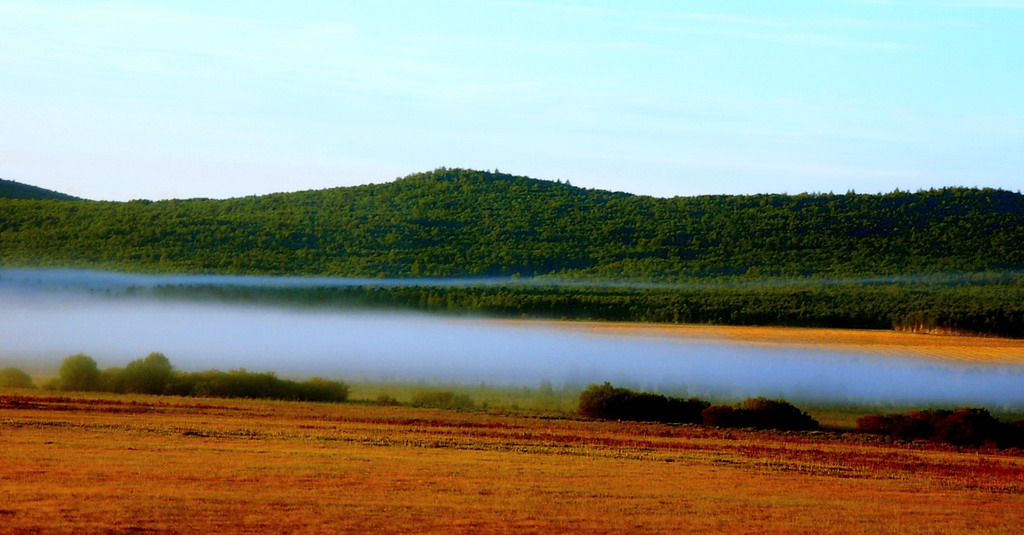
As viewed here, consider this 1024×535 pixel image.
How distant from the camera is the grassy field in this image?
17.2m

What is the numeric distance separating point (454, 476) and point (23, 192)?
93127mm

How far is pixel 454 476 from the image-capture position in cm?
2148

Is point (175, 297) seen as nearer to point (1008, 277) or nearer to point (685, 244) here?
point (685, 244)

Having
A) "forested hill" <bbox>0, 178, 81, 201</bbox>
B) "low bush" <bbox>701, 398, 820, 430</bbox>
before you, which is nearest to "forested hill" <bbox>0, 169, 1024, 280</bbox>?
"forested hill" <bbox>0, 178, 81, 201</bbox>

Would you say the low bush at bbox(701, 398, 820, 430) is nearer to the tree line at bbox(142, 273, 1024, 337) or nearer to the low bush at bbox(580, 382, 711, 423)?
the low bush at bbox(580, 382, 711, 423)

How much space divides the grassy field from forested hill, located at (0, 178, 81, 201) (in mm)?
75180

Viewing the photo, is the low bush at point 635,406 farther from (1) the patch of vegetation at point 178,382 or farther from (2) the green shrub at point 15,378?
(2) the green shrub at point 15,378

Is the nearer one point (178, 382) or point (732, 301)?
point (178, 382)

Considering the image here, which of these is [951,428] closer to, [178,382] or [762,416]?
[762,416]

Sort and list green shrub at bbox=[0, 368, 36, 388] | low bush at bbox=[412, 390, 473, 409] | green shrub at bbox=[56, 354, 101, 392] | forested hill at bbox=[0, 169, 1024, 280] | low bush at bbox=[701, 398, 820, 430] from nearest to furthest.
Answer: low bush at bbox=[701, 398, 820, 430] → low bush at bbox=[412, 390, 473, 409] → green shrub at bbox=[56, 354, 101, 392] → green shrub at bbox=[0, 368, 36, 388] → forested hill at bbox=[0, 169, 1024, 280]

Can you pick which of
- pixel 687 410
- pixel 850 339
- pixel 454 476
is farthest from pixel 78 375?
pixel 850 339

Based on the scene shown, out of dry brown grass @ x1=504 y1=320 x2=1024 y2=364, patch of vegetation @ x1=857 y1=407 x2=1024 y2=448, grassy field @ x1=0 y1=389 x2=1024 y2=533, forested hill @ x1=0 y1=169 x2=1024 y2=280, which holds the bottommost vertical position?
grassy field @ x1=0 y1=389 x2=1024 y2=533

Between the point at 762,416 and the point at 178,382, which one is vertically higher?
the point at 178,382

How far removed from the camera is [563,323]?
58938 millimetres
